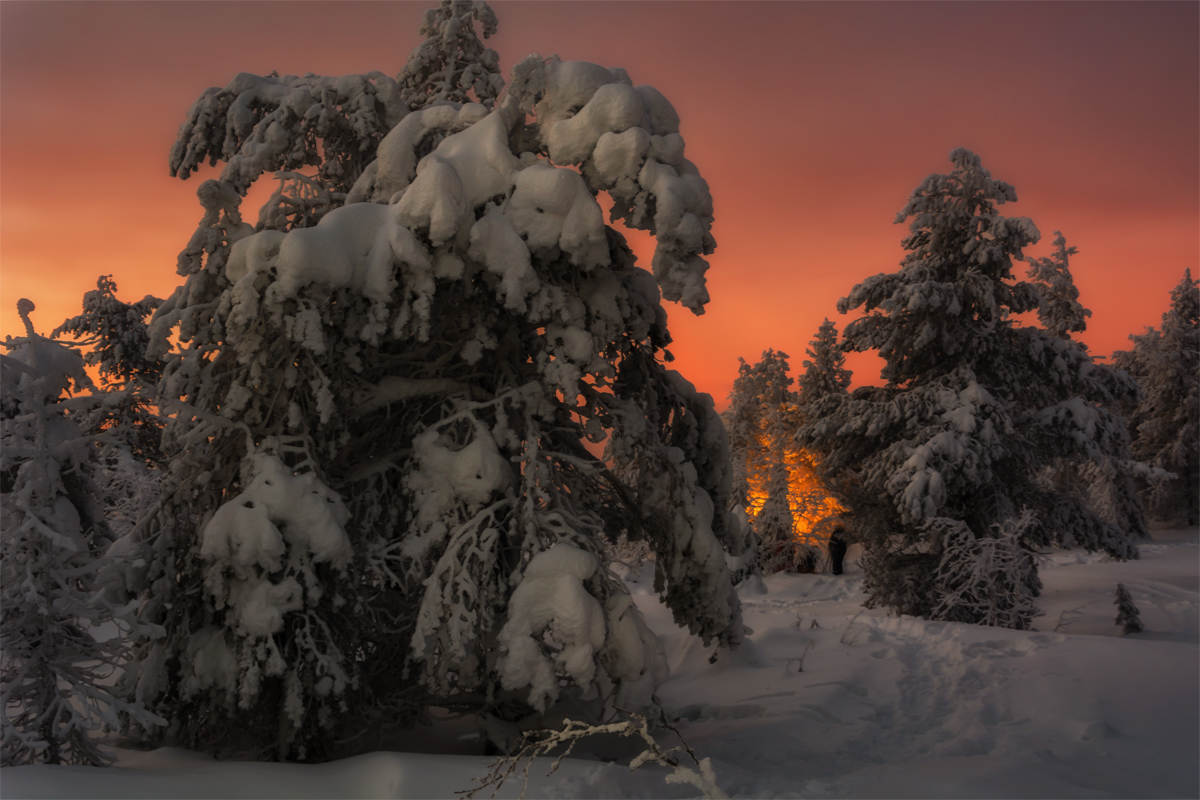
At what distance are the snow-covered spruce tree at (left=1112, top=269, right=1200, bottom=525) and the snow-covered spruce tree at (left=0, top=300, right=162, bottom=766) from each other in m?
32.7

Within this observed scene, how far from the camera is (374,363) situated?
6832 mm

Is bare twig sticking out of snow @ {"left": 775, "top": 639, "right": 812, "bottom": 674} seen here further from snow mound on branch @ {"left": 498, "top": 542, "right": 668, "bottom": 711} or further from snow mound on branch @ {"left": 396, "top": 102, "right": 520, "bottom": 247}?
snow mound on branch @ {"left": 396, "top": 102, "right": 520, "bottom": 247}

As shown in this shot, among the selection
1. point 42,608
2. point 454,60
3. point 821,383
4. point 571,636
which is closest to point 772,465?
point 821,383

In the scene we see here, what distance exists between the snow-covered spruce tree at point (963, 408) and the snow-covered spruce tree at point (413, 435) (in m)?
9.60

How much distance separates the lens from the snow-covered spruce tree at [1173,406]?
28672 mm

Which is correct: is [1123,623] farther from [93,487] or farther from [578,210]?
[93,487]

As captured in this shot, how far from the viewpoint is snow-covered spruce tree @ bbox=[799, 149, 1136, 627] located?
562 inches

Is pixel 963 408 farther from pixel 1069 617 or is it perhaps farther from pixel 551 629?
pixel 551 629

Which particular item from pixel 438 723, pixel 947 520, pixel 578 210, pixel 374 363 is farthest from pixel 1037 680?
pixel 374 363

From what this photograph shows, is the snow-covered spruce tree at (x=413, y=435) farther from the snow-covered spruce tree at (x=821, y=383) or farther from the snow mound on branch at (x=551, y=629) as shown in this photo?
the snow-covered spruce tree at (x=821, y=383)

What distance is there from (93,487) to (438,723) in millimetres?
4283

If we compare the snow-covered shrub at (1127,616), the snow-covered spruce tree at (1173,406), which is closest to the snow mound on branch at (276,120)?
the snow-covered shrub at (1127,616)

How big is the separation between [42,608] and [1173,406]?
35.6 m

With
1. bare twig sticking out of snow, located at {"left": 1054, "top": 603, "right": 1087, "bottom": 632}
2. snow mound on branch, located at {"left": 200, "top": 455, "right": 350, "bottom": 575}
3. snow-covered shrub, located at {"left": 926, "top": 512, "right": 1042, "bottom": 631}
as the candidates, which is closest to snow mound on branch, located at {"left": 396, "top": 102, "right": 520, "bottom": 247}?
snow mound on branch, located at {"left": 200, "top": 455, "right": 350, "bottom": 575}
